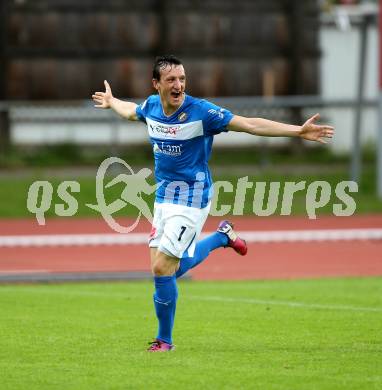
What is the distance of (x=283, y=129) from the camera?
31.3 ft

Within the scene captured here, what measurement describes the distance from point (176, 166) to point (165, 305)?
43.3 inches

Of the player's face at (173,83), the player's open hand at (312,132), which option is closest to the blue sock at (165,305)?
the player's face at (173,83)

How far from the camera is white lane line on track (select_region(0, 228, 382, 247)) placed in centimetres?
2078

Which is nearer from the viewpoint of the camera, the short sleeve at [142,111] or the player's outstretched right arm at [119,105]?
the short sleeve at [142,111]

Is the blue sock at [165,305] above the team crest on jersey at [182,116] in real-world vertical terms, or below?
below

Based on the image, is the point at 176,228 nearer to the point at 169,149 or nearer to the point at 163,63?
the point at 169,149

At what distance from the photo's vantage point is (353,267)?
17.7m

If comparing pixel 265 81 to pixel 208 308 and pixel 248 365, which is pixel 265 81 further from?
pixel 248 365

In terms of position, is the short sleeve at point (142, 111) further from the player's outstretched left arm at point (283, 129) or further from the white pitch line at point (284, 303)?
the white pitch line at point (284, 303)

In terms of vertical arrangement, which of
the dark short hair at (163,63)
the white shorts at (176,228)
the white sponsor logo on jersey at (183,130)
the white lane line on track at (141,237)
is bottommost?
the white lane line on track at (141,237)

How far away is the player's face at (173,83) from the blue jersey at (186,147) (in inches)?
4.3

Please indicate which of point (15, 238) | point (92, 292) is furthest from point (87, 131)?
point (92, 292)

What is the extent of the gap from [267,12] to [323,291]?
16575 millimetres

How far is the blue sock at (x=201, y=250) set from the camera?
33.9 feet
